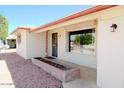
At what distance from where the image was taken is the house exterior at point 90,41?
5289mm

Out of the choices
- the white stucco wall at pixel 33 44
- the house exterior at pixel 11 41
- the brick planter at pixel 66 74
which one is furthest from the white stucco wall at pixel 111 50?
the house exterior at pixel 11 41

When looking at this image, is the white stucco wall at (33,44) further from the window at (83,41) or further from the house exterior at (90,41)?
the window at (83,41)

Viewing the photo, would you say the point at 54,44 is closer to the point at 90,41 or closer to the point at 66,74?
the point at 90,41

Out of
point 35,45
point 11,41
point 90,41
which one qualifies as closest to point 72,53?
point 90,41

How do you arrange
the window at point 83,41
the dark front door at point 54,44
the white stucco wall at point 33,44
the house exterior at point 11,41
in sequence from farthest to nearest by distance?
the house exterior at point 11,41 < the white stucco wall at point 33,44 < the dark front door at point 54,44 < the window at point 83,41

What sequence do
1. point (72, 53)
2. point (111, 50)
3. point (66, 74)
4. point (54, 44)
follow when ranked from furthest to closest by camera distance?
point (54, 44) < point (72, 53) < point (66, 74) < point (111, 50)

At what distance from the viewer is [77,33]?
11422 millimetres

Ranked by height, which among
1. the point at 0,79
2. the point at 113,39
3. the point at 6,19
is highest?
the point at 6,19

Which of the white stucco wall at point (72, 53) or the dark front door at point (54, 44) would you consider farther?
the dark front door at point (54, 44)

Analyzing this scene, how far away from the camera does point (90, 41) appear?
33.3 ft

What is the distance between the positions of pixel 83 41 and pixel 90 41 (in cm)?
80
